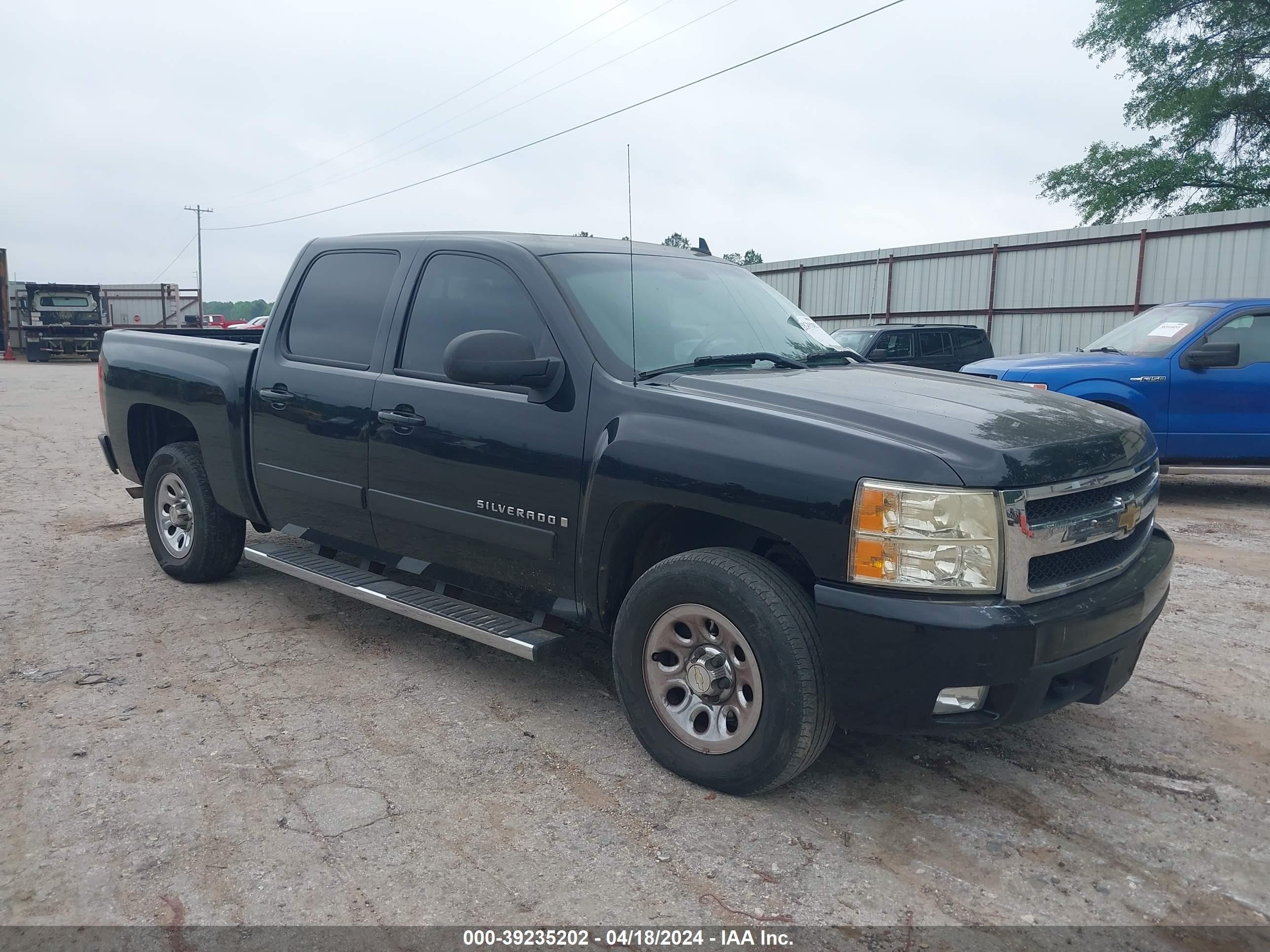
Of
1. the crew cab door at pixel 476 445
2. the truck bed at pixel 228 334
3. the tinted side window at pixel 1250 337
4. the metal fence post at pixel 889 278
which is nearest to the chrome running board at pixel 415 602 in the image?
the crew cab door at pixel 476 445

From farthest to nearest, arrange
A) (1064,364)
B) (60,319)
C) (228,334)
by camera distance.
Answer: (60,319) < (1064,364) < (228,334)

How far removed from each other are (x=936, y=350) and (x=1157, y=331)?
18.7 ft

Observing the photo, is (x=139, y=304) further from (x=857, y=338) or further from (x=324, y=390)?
(x=324, y=390)

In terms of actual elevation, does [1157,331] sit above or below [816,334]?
above

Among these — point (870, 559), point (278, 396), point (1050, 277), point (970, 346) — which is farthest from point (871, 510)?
point (1050, 277)

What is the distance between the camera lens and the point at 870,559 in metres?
2.87

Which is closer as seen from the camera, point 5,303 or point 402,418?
point 402,418

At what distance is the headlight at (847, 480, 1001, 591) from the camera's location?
283 centimetres

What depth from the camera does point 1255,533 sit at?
7270mm

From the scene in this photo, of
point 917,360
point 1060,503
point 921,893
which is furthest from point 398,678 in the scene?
point 917,360

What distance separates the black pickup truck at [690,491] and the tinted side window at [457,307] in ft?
0.05

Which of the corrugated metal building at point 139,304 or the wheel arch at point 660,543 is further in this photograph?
the corrugated metal building at point 139,304

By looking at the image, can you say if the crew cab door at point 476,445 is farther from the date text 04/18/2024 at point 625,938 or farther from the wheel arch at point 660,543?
the date text 04/18/2024 at point 625,938

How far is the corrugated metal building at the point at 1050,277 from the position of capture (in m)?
15.0
